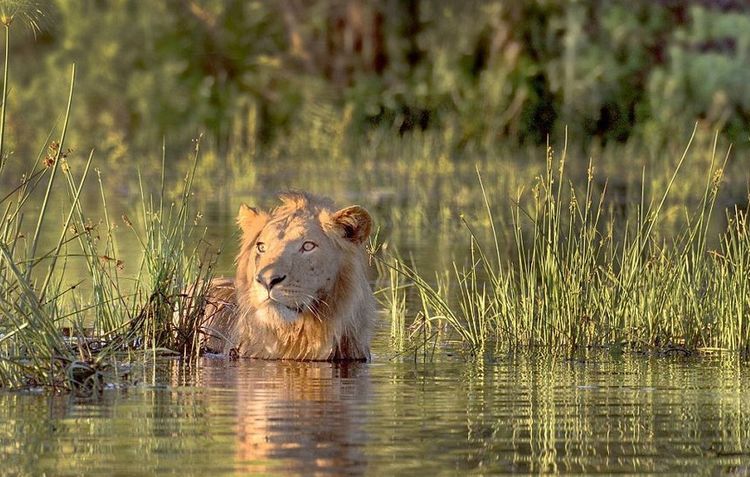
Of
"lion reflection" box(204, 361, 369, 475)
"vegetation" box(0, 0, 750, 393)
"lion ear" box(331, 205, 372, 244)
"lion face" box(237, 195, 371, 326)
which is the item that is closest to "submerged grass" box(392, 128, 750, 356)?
"lion ear" box(331, 205, 372, 244)

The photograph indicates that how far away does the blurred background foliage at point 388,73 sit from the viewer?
2980 cm

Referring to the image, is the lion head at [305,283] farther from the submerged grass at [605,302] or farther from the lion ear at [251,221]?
the submerged grass at [605,302]

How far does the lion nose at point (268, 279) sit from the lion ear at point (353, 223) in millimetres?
489

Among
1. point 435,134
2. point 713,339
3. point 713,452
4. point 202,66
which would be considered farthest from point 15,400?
point 202,66

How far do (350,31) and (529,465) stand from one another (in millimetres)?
27724

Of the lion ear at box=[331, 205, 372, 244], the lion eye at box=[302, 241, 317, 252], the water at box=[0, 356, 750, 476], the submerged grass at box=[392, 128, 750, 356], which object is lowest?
the water at box=[0, 356, 750, 476]

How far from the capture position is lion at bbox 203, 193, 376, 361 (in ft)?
31.2

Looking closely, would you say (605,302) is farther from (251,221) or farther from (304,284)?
(251,221)

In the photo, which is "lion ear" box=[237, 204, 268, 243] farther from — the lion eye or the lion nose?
the lion nose

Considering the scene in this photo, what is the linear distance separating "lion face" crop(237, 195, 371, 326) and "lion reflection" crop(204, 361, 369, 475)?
0.30 m

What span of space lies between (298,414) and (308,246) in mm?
1830

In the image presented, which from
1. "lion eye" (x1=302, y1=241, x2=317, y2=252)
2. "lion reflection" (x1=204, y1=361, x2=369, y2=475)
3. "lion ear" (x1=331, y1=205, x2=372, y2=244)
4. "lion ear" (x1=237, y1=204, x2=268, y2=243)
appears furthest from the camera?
"lion ear" (x1=237, y1=204, x2=268, y2=243)

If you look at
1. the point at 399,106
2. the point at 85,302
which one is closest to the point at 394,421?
the point at 85,302

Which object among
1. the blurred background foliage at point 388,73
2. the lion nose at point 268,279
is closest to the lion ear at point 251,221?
the lion nose at point 268,279
